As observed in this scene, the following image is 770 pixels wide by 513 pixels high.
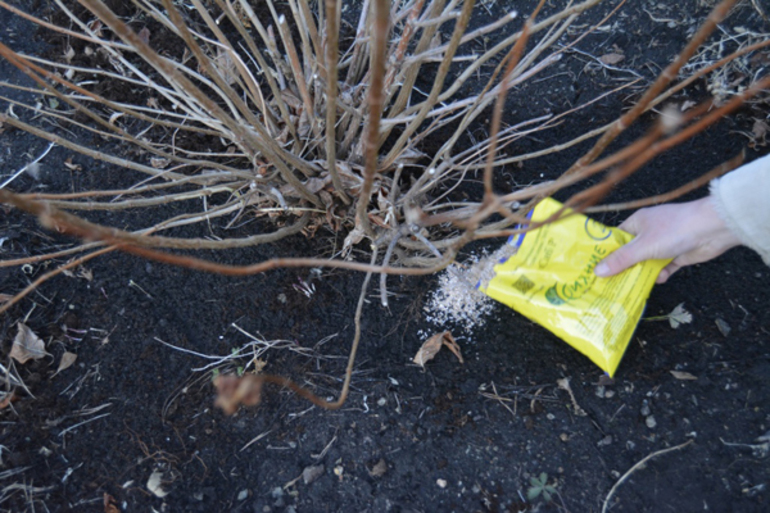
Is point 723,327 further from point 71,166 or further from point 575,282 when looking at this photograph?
point 71,166

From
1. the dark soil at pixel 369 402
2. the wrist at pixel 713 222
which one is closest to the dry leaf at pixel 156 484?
the dark soil at pixel 369 402

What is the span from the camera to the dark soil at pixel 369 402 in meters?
1.14

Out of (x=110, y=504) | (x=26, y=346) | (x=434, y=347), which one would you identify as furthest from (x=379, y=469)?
(x=26, y=346)

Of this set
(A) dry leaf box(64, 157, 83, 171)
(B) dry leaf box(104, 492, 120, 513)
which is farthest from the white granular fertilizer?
(A) dry leaf box(64, 157, 83, 171)

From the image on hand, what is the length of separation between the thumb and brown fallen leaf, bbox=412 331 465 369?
391mm

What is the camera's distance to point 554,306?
1107mm

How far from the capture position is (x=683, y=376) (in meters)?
1.19

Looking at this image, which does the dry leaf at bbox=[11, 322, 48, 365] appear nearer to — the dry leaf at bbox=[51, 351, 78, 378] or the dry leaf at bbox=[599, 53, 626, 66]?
the dry leaf at bbox=[51, 351, 78, 378]

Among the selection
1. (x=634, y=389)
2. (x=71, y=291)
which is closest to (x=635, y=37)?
(x=634, y=389)

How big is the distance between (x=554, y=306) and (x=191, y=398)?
2.94 ft

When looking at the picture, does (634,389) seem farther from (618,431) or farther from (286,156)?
(286,156)

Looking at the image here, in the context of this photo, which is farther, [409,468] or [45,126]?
[45,126]

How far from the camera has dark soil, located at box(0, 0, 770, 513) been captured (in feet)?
3.73

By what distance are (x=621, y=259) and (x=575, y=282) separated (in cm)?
11
